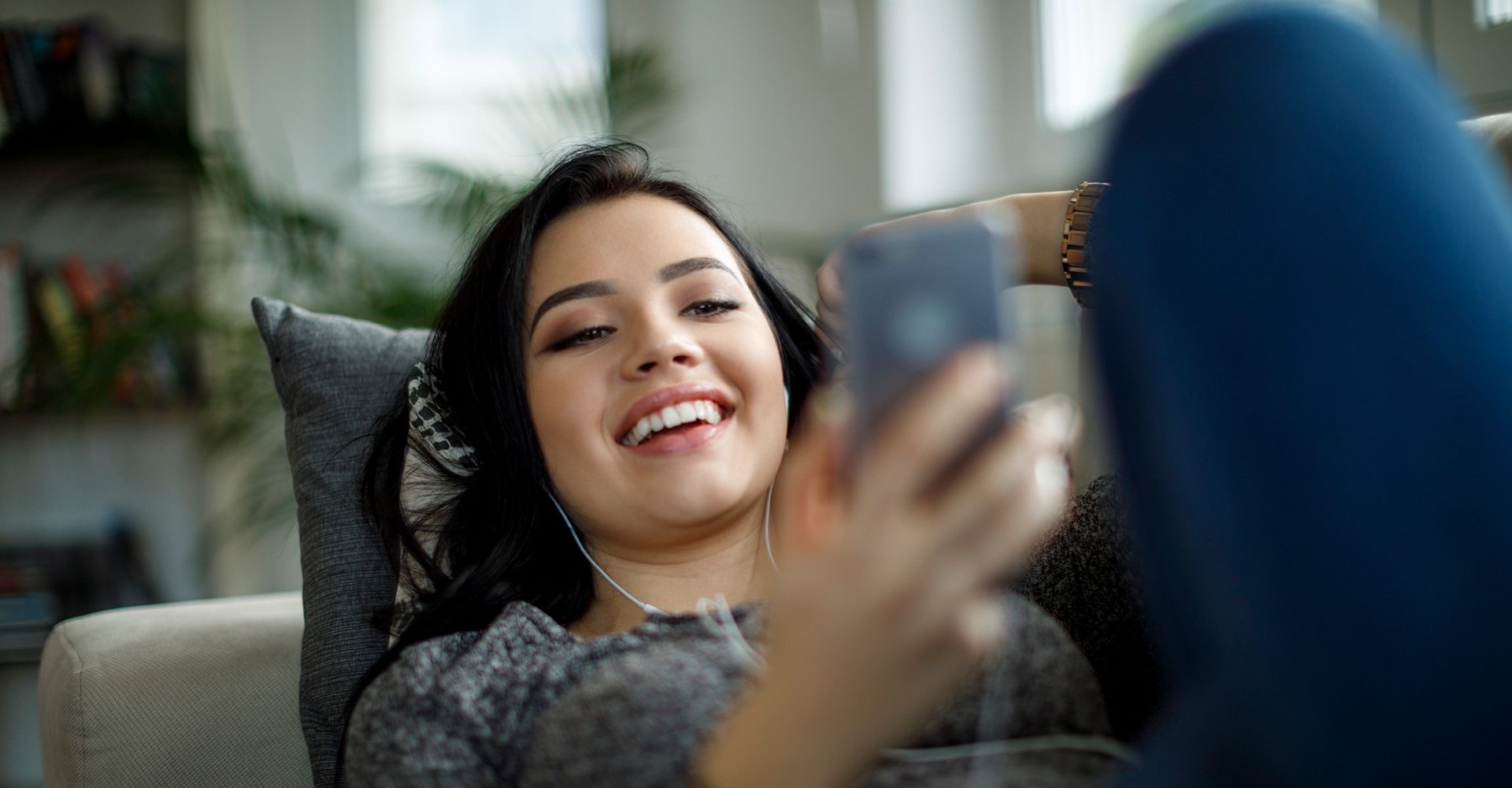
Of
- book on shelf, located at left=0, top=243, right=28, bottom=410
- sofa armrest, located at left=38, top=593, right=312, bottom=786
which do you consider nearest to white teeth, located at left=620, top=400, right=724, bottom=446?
sofa armrest, located at left=38, top=593, right=312, bottom=786

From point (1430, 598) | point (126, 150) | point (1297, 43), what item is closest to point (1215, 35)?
point (1297, 43)

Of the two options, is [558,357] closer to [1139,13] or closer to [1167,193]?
[1167,193]

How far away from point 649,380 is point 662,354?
3 centimetres

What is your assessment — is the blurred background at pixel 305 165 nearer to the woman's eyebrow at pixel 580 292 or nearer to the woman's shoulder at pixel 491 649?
the woman's eyebrow at pixel 580 292

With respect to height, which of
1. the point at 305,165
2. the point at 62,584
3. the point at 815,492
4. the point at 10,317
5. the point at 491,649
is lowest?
the point at 62,584

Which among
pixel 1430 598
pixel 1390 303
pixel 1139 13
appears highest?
pixel 1139 13

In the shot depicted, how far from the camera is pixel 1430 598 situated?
1.77ft

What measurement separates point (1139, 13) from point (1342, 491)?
237 centimetres

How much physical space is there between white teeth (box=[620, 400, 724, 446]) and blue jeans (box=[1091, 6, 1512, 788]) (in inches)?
21.0

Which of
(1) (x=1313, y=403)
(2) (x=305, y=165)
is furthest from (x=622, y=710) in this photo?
(2) (x=305, y=165)

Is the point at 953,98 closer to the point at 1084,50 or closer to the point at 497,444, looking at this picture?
the point at 1084,50

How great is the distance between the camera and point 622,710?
0.78 metres

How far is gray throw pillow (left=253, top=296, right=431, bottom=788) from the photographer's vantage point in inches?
46.9

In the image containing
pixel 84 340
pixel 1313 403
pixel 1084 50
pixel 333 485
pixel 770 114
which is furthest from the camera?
pixel 770 114
